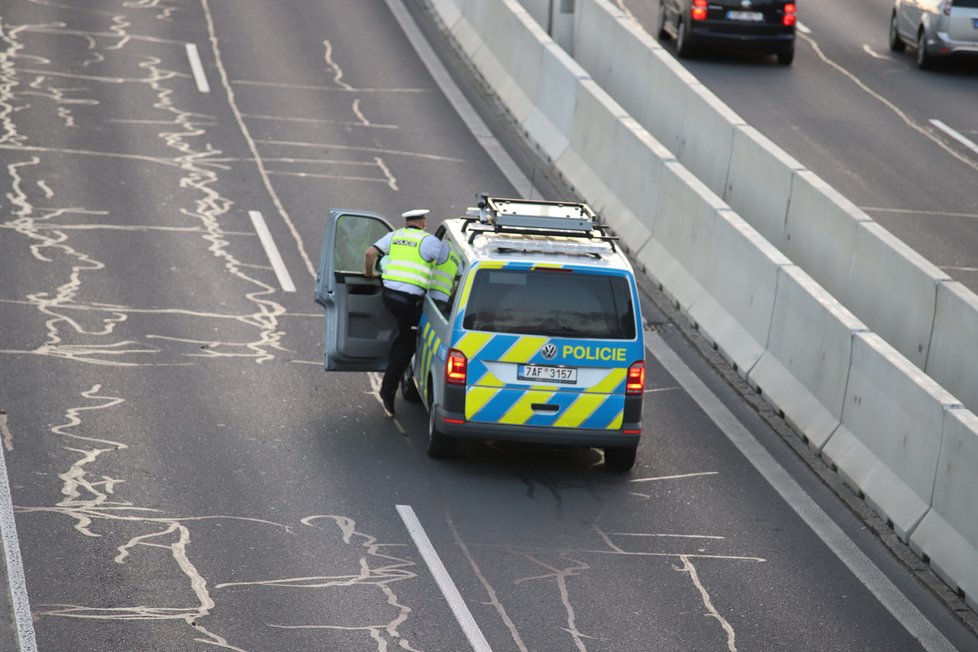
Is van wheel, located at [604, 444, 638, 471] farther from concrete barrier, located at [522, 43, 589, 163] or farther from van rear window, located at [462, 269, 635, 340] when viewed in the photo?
concrete barrier, located at [522, 43, 589, 163]

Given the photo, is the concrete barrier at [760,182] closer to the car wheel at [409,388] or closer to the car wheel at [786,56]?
the car wheel at [409,388]

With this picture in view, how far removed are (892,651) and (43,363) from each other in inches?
314

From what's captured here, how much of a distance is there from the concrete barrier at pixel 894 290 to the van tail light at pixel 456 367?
4560mm

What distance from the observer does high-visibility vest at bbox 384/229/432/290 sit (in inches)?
536

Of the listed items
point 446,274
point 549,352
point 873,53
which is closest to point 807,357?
point 549,352

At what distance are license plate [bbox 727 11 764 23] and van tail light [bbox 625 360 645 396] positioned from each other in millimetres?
18269

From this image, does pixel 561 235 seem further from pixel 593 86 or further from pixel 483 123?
pixel 483 123

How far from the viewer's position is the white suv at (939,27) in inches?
1150

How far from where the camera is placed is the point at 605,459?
42.9 ft

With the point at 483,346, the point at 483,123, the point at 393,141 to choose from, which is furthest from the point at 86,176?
the point at 483,346

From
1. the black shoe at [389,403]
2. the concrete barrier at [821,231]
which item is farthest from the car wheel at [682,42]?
the black shoe at [389,403]

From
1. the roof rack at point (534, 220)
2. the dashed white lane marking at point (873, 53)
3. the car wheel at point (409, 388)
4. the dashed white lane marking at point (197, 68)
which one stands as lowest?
the dashed white lane marking at point (873, 53)

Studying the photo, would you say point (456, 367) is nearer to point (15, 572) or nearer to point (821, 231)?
point (15, 572)

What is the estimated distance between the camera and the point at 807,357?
14094 millimetres
